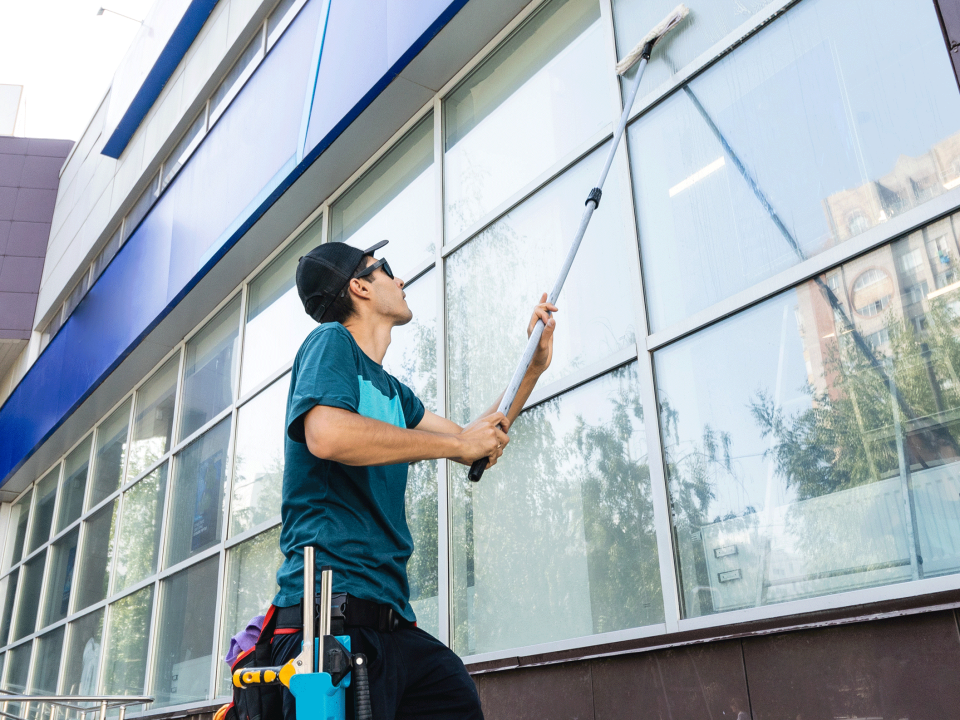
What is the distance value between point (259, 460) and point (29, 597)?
23.4 ft

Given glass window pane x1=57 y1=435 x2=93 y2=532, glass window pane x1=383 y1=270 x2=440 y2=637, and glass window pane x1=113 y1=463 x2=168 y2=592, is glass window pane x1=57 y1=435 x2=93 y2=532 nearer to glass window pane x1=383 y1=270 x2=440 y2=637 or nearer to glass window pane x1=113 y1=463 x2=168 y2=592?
glass window pane x1=113 y1=463 x2=168 y2=592

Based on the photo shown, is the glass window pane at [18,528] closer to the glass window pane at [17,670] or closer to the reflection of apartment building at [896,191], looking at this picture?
the glass window pane at [17,670]

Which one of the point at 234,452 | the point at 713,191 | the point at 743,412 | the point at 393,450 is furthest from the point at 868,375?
the point at 234,452

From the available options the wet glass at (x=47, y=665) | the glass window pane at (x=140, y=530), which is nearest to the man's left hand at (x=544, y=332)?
the glass window pane at (x=140, y=530)

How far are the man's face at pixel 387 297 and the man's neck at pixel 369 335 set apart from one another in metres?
0.05

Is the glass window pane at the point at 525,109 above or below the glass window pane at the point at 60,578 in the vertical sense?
above

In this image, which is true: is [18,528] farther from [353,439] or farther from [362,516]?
[353,439]

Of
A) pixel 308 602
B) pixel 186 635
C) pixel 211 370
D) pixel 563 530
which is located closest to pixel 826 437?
pixel 563 530

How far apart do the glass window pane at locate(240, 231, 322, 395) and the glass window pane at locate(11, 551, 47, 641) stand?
6216mm

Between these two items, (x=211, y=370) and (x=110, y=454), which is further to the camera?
(x=110, y=454)

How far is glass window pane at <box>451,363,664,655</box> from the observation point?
3.30m

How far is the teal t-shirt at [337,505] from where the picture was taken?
2.15 m

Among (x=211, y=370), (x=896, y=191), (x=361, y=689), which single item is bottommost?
(x=361, y=689)

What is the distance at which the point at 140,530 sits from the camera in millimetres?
8375
